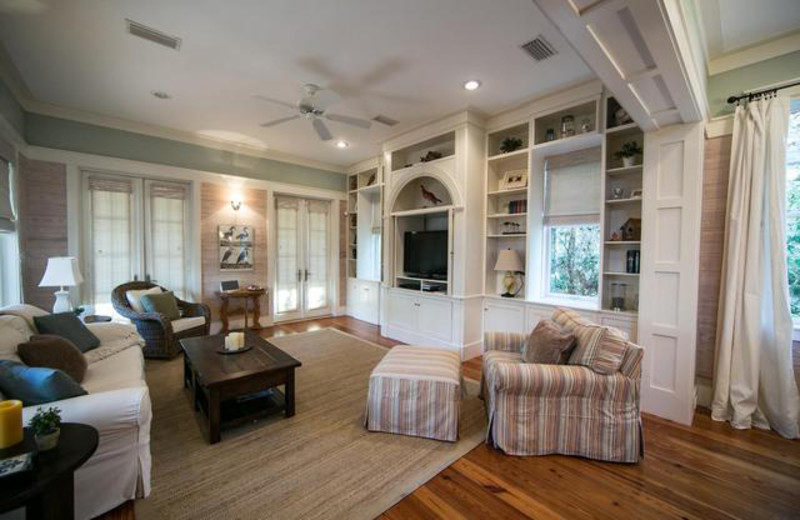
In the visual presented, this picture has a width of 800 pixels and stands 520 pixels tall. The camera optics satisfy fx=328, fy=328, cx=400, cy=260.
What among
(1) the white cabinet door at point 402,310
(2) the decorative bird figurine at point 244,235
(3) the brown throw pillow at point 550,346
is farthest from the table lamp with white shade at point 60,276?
(3) the brown throw pillow at point 550,346

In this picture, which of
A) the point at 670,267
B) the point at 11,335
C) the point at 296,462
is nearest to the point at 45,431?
the point at 296,462

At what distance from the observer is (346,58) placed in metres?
2.83

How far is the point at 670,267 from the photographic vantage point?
8.95ft

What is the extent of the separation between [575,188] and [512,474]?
3.00 metres

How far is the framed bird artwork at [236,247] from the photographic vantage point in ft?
17.1

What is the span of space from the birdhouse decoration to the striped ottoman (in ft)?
7.01

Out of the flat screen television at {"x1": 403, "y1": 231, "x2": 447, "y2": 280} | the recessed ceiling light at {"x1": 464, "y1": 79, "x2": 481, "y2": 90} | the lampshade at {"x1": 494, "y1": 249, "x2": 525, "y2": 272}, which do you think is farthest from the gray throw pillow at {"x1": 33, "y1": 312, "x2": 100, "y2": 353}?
the recessed ceiling light at {"x1": 464, "y1": 79, "x2": 481, "y2": 90}

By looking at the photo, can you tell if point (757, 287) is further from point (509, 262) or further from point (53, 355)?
point (53, 355)

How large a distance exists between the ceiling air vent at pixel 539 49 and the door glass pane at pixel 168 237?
495cm

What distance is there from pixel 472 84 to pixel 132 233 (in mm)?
4866

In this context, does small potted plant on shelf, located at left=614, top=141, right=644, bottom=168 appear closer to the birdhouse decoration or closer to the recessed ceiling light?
the birdhouse decoration

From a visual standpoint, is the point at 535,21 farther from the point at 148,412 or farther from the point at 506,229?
the point at 148,412

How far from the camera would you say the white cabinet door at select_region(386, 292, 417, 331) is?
4.71 meters

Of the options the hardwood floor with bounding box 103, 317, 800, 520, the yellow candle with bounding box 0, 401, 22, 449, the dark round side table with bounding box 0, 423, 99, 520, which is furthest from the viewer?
the hardwood floor with bounding box 103, 317, 800, 520
